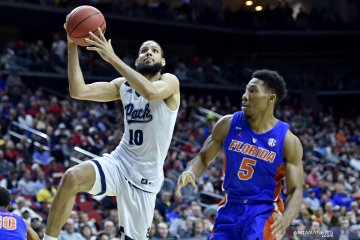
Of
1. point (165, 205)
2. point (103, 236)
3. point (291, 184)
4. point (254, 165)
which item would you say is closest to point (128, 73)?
point (254, 165)

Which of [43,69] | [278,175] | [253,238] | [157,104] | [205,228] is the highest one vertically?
[43,69]

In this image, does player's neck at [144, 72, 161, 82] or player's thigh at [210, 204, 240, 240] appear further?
player's neck at [144, 72, 161, 82]

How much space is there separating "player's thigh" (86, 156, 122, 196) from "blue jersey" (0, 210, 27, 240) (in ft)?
2.89

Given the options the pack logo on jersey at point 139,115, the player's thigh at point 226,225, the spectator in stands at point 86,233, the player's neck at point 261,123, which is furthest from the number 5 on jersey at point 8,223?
the spectator in stands at point 86,233

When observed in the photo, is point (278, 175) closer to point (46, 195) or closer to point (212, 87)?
point (46, 195)

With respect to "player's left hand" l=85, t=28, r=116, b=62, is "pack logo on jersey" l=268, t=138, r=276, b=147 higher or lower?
lower

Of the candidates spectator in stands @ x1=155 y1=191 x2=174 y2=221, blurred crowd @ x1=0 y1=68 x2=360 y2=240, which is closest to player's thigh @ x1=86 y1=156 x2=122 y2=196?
blurred crowd @ x1=0 y1=68 x2=360 y2=240

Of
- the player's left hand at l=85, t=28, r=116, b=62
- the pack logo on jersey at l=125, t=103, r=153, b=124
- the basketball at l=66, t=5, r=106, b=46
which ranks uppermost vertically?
the basketball at l=66, t=5, r=106, b=46

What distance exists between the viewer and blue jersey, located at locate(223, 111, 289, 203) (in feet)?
19.9

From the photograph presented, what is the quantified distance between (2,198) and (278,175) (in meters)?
2.63

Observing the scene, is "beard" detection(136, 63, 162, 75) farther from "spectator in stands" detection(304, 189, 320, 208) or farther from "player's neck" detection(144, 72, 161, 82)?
"spectator in stands" detection(304, 189, 320, 208)

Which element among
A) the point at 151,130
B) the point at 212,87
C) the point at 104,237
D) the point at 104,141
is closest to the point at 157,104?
the point at 151,130

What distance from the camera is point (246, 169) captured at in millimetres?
6098

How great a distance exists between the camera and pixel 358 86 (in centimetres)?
3112
